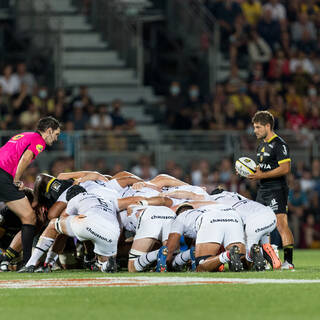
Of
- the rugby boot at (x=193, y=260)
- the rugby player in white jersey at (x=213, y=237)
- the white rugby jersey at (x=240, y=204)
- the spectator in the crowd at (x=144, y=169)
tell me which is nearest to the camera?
the rugby player in white jersey at (x=213, y=237)

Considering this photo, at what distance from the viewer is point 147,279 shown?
31.2 ft

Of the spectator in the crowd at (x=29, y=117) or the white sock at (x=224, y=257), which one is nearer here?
the white sock at (x=224, y=257)

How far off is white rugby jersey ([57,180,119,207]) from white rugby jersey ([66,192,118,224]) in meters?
0.12

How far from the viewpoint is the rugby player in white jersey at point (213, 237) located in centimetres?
1040

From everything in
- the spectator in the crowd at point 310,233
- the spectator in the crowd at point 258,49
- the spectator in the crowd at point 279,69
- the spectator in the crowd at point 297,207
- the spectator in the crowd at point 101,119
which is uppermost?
the spectator in the crowd at point 258,49

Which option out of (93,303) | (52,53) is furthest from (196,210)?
(52,53)

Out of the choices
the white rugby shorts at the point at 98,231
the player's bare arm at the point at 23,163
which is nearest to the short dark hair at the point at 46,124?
the player's bare arm at the point at 23,163

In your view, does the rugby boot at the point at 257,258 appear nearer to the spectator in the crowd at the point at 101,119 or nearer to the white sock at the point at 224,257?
the white sock at the point at 224,257

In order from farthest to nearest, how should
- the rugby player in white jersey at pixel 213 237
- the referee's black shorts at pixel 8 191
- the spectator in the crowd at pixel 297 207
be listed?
1. the spectator in the crowd at pixel 297 207
2. the referee's black shorts at pixel 8 191
3. the rugby player in white jersey at pixel 213 237

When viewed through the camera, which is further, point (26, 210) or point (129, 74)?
point (129, 74)

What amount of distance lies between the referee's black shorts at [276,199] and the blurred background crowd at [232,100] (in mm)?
6560

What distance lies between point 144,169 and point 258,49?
6927mm

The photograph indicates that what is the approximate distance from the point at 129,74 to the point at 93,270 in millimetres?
12724

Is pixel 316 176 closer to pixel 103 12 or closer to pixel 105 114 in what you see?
pixel 105 114
